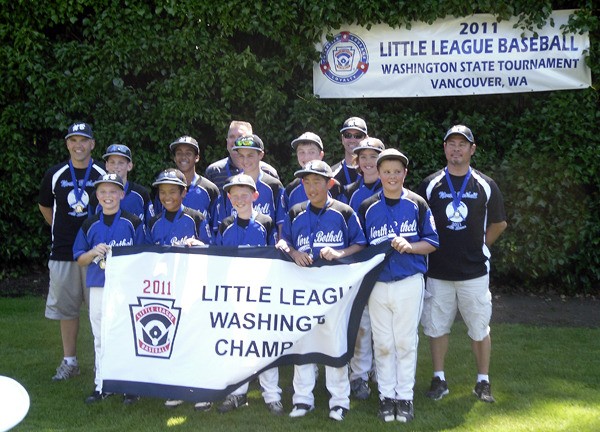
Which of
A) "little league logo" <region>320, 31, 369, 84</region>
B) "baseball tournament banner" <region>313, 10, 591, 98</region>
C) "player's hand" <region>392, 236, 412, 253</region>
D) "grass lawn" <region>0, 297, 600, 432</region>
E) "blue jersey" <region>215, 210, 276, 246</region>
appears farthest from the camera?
"little league logo" <region>320, 31, 369, 84</region>

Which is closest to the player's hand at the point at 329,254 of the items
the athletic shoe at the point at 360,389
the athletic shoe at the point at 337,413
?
the athletic shoe at the point at 337,413

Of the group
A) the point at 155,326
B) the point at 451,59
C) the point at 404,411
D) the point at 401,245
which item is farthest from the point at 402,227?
the point at 451,59

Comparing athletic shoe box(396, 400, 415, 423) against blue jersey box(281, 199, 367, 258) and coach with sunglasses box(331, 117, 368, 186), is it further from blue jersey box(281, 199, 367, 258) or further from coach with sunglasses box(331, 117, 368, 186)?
coach with sunglasses box(331, 117, 368, 186)

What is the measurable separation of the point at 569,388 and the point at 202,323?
292 cm

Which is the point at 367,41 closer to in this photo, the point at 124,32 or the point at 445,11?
the point at 445,11

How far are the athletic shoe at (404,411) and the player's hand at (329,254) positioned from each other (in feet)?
3.65

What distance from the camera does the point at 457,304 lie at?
613 centimetres

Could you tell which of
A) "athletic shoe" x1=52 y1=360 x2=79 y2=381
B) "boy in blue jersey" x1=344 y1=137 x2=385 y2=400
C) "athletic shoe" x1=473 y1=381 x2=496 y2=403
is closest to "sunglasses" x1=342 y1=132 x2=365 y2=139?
"boy in blue jersey" x1=344 y1=137 x2=385 y2=400

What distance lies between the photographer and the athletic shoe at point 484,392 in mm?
5935

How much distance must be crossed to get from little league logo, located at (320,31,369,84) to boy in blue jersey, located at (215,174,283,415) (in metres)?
3.54

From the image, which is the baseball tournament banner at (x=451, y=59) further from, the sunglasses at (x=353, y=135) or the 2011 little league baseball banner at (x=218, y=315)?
the 2011 little league baseball banner at (x=218, y=315)

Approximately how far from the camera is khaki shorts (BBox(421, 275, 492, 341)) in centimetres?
592

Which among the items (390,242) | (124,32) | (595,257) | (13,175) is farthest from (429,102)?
(13,175)

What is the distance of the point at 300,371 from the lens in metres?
5.67
